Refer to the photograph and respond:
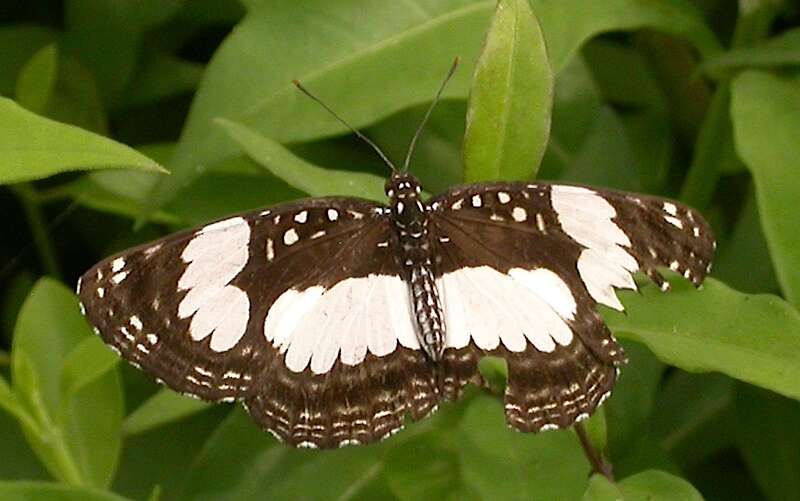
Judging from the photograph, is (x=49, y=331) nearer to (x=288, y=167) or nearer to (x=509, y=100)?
(x=288, y=167)

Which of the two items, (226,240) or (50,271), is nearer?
(226,240)

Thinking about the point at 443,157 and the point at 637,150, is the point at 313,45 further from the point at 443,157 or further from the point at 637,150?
the point at 637,150

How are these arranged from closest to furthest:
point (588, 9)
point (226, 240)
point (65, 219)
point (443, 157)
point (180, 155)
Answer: point (226, 240) < point (180, 155) < point (588, 9) < point (443, 157) < point (65, 219)

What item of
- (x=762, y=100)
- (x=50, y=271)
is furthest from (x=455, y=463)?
(x=50, y=271)

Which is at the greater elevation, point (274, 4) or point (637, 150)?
point (274, 4)

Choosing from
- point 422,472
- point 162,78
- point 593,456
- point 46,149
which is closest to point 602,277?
point 593,456

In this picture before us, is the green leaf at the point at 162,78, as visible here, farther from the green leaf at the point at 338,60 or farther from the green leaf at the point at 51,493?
the green leaf at the point at 51,493
